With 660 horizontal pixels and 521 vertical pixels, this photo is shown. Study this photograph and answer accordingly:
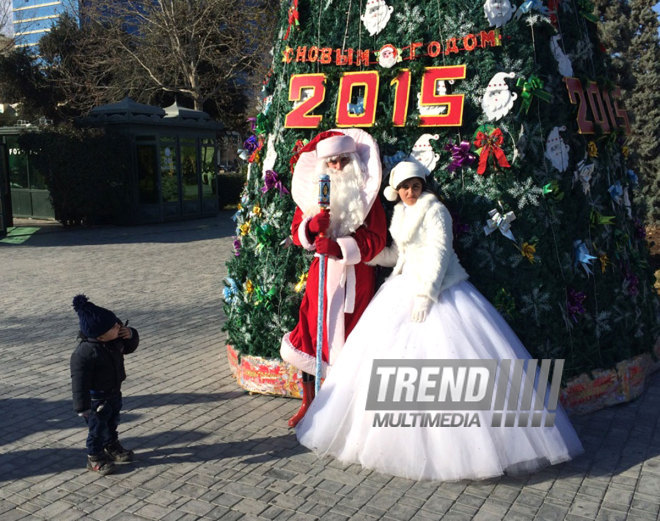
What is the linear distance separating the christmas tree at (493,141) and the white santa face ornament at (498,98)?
0.01m

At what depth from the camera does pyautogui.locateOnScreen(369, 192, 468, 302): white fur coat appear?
4.37 meters

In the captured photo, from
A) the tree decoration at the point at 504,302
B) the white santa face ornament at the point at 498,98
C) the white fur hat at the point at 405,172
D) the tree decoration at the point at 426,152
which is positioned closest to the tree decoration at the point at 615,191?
the white santa face ornament at the point at 498,98

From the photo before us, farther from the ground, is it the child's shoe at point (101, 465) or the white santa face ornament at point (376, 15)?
the white santa face ornament at point (376, 15)

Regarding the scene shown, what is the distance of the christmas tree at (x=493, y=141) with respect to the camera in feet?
16.0

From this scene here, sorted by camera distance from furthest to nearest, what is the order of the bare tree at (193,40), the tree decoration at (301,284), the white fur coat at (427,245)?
the bare tree at (193,40) < the tree decoration at (301,284) < the white fur coat at (427,245)

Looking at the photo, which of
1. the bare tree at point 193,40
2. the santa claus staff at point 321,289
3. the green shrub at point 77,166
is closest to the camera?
the santa claus staff at point 321,289

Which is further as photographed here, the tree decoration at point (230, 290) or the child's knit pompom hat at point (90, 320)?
the tree decoration at point (230, 290)

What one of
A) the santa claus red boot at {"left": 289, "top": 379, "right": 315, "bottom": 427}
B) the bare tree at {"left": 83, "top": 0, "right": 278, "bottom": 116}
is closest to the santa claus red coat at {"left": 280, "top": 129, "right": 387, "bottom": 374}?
the santa claus red boot at {"left": 289, "top": 379, "right": 315, "bottom": 427}

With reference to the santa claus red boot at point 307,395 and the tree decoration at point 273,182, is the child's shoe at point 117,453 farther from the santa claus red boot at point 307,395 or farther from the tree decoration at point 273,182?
the tree decoration at point 273,182

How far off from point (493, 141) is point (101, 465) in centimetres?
353

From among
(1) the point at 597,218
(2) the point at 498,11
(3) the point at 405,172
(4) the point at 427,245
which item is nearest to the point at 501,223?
(4) the point at 427,245

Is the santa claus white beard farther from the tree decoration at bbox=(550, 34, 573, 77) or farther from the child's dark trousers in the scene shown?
the child's dark trousers

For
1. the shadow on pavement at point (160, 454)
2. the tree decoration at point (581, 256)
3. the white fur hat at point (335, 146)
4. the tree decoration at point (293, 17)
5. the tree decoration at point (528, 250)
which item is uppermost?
the tree decoration at point (293, 17)

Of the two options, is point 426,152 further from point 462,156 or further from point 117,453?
point 117,453
